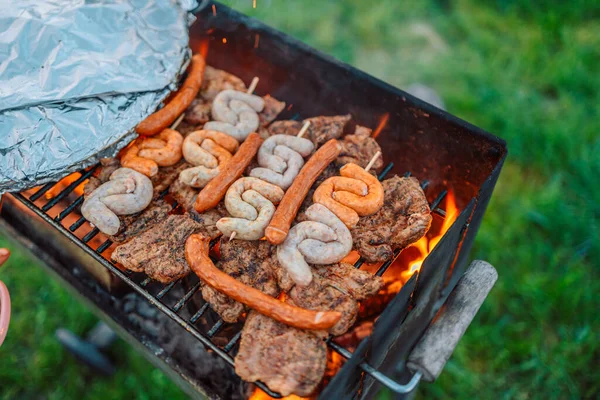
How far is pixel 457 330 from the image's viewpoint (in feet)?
8.25

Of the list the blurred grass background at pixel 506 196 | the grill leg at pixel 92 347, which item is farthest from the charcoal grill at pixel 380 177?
the blurred grass background at pixel 506 196

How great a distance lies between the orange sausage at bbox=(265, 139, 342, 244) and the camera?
2548 millimetres

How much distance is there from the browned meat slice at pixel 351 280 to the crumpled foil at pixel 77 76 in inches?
52.2

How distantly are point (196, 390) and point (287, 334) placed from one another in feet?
2.56

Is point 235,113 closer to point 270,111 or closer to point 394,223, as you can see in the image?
point 270,111

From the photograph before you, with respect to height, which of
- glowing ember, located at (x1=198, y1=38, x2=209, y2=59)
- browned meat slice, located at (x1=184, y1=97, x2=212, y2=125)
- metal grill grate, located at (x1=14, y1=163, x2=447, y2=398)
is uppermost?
glowing ember, located at (x1=198, y1=38, x2=209, y2=59)

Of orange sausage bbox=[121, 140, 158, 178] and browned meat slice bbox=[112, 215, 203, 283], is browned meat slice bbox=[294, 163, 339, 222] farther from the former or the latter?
orange sausage bbox=[121, 140, 158, 178]

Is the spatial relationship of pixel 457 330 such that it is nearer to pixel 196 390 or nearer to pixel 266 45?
pixel 196 390

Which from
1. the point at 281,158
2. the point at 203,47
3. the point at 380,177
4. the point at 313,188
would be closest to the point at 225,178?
the point at 281,158

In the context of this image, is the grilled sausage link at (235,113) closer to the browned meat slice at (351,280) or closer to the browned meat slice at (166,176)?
the browned meat slice at (166,176)

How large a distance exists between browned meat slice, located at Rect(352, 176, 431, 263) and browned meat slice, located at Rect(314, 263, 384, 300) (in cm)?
14

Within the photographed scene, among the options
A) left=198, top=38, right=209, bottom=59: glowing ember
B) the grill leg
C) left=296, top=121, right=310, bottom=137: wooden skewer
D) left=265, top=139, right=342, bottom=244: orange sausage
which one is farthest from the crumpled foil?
the grill leg

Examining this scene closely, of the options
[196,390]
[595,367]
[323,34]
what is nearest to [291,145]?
[196,390]

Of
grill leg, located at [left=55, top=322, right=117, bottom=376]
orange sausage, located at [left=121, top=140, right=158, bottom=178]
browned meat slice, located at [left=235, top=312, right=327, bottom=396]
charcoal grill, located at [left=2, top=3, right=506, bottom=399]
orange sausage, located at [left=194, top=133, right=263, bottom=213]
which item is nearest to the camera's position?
browned meat slice, located at [left=235, top=312, right=327, bottom=396]
